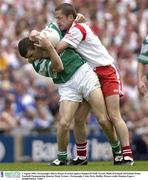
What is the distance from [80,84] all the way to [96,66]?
15.5 inches

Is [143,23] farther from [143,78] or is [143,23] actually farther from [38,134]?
[143,78]

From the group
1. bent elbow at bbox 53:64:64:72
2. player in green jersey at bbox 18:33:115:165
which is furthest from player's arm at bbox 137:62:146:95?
bent elbow at bbox 53:64:64:72

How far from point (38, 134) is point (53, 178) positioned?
9681mm

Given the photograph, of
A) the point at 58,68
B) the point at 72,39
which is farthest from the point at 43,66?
the point at 72,39

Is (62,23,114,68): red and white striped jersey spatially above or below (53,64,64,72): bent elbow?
above

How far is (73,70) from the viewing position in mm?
12500

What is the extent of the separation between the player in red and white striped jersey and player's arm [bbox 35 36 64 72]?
10.4 inches

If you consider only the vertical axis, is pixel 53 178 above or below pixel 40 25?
below

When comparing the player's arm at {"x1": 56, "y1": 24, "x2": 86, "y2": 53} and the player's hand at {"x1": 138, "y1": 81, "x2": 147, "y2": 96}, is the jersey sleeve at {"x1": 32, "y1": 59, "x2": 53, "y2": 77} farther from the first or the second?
the player's hand at {"x1": 138, "y1": 81, "x2": 147, "y2": 96}

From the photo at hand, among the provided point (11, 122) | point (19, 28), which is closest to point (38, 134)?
point (11, 122)

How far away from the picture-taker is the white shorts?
12.5m

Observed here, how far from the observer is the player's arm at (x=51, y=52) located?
11945 mm

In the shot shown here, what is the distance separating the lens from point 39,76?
71.6 feet

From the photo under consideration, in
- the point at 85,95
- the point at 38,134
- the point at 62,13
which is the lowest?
the point at 38,134
